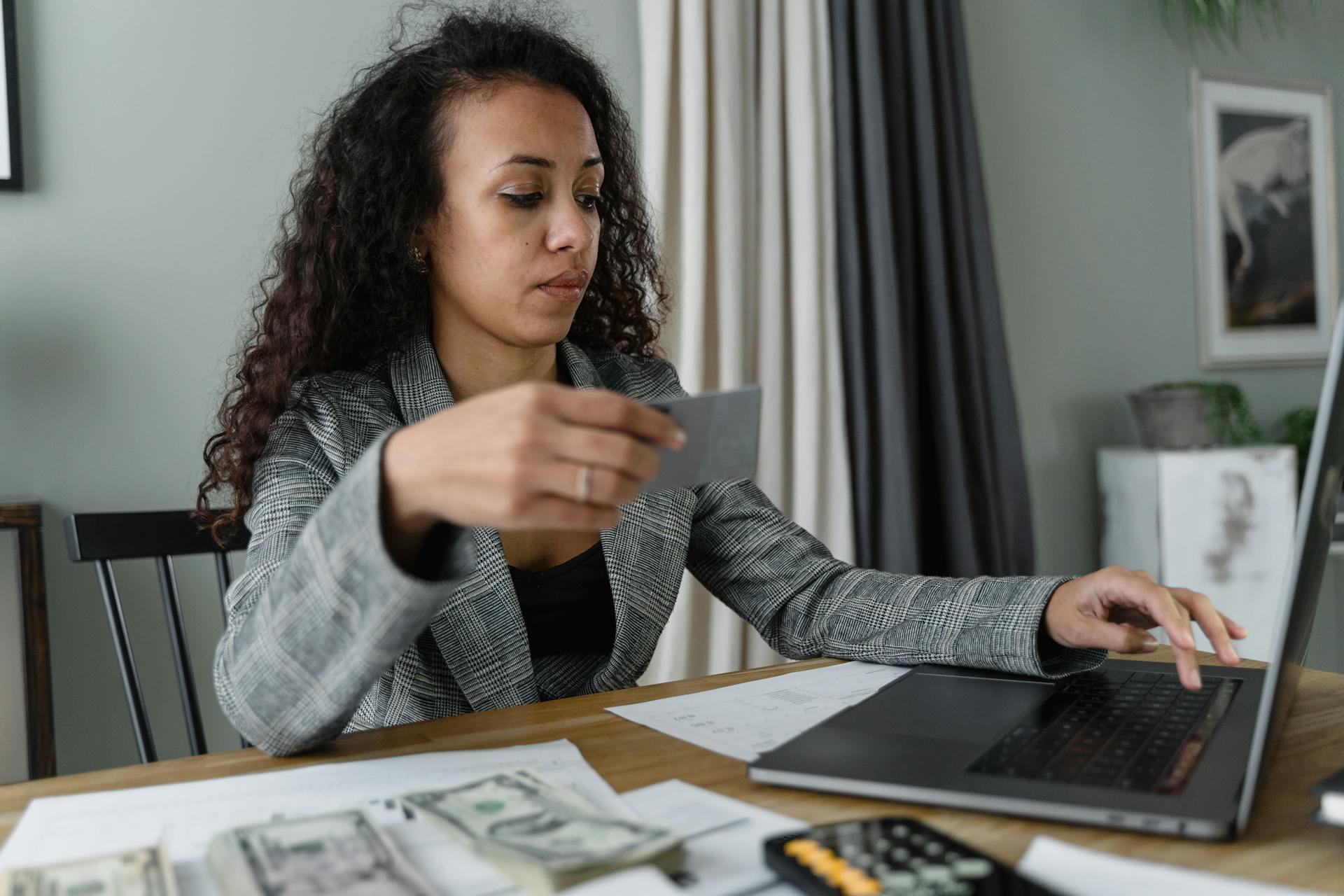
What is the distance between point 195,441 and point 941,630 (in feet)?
4.73

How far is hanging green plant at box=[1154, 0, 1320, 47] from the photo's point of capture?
3018mm

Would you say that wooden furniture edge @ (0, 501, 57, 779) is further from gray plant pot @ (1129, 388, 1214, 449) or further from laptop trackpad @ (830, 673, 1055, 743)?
gray plant pot @ (1129, 388, 1214, 449)

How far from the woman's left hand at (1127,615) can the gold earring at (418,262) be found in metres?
0.82

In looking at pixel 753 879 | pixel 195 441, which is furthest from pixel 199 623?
pixel 753 879

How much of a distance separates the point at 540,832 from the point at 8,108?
1.74m

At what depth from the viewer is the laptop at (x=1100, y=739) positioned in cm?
58

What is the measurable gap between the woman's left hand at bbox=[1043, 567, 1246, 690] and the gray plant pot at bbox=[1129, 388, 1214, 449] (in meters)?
1.87

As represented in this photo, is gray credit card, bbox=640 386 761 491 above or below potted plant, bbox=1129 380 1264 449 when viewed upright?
above

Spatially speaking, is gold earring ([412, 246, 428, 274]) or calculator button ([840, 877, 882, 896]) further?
gold earring ([412, 246, 428, 274])

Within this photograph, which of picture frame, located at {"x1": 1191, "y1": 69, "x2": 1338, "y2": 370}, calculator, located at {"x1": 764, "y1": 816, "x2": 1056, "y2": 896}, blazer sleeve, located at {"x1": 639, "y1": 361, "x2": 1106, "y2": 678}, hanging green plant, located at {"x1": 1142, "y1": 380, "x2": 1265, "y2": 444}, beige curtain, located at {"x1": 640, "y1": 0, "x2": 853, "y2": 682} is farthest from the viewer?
picture frame, located at {"x1": 1191, "y1": 69, "x2": 1338, "y2": 370}

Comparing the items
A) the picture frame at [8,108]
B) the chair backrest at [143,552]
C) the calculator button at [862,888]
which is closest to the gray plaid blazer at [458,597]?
the chair backrest at [143,552]

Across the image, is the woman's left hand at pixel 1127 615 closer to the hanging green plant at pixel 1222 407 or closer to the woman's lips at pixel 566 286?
the woman's lips at pixel 566 286

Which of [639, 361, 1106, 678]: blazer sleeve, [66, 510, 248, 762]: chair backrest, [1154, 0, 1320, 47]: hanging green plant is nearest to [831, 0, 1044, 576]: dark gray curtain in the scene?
[1154, 0, 1320, 47]: hanging green plant

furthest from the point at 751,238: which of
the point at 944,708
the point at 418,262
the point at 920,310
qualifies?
the point at 944,708
